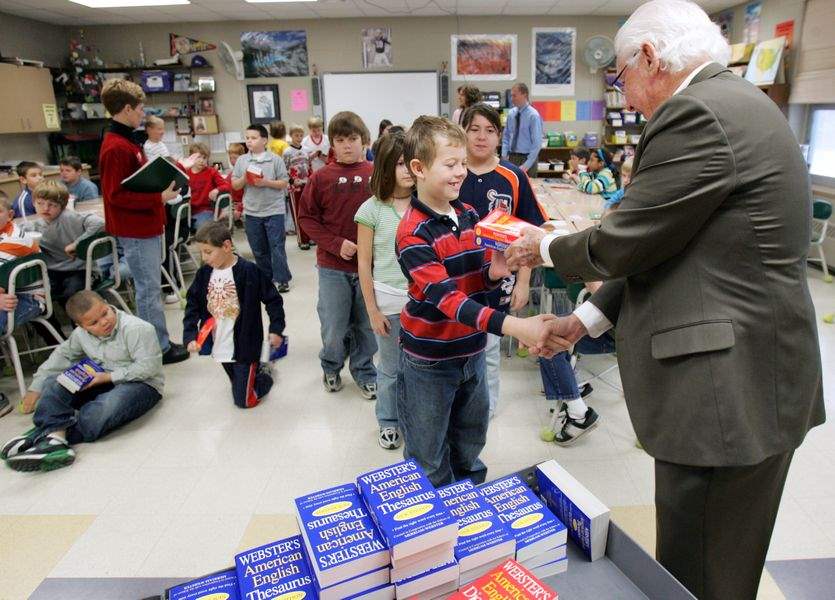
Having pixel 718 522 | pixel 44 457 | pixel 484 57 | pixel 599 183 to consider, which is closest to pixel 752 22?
pixel 484 57

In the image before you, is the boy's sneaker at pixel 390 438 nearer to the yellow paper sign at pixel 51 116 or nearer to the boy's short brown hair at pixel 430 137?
the boy's short brown hair at pixel 430 137

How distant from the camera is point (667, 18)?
1.13 metres

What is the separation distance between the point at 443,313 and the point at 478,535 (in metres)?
0.64

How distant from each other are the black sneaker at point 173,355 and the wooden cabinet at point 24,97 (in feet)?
16.6

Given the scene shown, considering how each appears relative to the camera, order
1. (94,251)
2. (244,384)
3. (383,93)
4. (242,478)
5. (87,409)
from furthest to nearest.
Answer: (383,93)
(94,251)
(244,384)
(87,409)
(242,478)

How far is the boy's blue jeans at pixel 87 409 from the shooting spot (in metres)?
2.75

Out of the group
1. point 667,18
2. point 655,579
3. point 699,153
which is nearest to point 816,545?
point 655,579

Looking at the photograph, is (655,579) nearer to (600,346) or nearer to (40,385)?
(600,346)

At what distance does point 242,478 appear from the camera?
251cm

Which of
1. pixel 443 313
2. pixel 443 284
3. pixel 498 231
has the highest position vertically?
pixel 498 231

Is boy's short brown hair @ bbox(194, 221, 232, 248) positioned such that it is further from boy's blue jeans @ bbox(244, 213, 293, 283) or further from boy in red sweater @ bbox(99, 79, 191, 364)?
boy's blue jeans @ bbox(244, 213, 293, 283)

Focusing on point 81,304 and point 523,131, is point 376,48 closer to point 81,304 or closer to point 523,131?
point 523,131

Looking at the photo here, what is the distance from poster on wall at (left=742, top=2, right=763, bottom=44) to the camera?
23.4 feet

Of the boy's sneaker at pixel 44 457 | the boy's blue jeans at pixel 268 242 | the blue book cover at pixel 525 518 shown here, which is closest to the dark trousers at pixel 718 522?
the blue book cover at pixel 525 518
